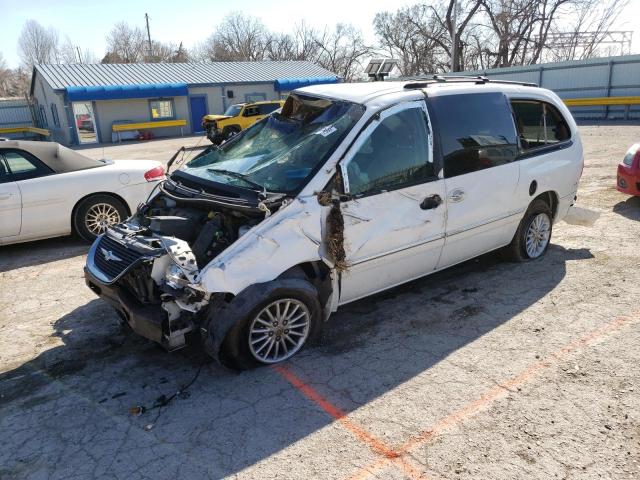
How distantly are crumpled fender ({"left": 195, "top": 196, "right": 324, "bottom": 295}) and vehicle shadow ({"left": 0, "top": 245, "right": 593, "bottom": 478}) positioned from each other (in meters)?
0.75

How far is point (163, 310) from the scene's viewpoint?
340 cm

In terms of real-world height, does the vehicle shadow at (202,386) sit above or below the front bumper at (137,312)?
below

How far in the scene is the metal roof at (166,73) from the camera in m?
28.1

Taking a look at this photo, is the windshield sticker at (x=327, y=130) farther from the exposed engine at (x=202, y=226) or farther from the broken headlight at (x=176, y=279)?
the broken headlight at (x=176, y=279)

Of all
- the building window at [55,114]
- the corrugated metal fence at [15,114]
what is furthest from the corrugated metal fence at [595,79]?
the corrugated metal fence at [15,114]

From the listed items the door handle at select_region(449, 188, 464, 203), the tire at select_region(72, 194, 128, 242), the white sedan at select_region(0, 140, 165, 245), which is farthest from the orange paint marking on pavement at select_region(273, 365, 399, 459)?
the white sedan at select_region(0, 140, 165, 245)

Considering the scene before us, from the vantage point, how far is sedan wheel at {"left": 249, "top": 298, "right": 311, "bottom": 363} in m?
3.57

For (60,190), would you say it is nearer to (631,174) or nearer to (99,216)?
(99,216)

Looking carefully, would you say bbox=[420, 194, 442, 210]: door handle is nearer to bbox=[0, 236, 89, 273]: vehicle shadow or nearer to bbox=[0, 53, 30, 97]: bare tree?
bbox=[0, 236, 89, 273]: vehicle shadow

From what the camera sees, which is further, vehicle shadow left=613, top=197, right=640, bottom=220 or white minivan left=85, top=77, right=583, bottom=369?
vehicle shadow left=613, top=197, right=640, bottom=220

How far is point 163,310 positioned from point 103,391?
0.75 meters

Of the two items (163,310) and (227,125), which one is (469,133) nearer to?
(163,310)

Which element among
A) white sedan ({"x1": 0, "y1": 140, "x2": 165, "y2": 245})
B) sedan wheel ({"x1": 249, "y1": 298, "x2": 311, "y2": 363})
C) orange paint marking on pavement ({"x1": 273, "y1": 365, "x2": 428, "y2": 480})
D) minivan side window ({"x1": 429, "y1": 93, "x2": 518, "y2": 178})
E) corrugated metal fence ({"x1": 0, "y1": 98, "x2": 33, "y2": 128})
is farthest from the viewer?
corrugated metal fence ({"x1": 0, "y1": 98, "x2": 33, "y2": 128})

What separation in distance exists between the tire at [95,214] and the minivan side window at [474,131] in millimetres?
4619
